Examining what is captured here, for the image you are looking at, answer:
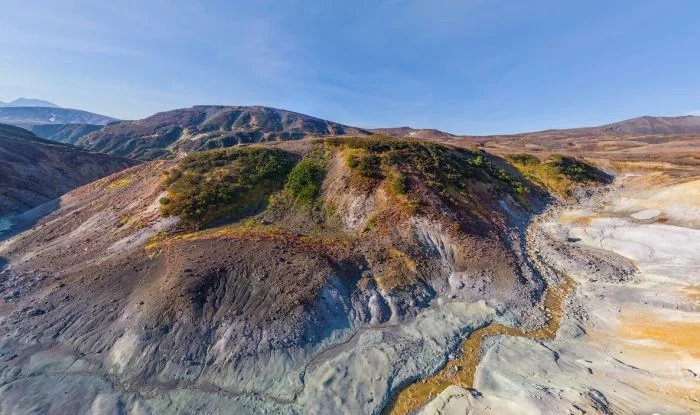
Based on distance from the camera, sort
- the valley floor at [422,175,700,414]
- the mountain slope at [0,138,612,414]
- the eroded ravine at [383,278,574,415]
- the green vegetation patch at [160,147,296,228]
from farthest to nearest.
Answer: the green vegetation patch at [160,147,296,228] → the mountain slope at [0,138,612,414] → the eroded ravine at [383,278,574,415] → the valley floor at [422,175,700,414]

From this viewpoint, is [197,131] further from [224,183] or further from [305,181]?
[305,181]

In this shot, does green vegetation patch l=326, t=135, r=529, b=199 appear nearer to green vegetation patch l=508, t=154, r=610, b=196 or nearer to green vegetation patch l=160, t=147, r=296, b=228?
green vegetation patch l=160, t=147, r=296, b=228

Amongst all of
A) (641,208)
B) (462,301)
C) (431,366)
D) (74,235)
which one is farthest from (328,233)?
(641,208)

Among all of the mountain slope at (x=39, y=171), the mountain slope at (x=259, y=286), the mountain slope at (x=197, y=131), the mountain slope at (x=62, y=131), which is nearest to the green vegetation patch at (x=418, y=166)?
the mountain slope at (x=259, y=286)

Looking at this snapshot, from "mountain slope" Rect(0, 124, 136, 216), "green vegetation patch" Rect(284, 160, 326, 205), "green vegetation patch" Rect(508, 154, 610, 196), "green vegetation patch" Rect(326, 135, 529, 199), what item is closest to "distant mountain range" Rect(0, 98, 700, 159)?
"mountain slope" Rect(0, 124, 136, 216)

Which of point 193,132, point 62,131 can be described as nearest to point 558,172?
point 193,132

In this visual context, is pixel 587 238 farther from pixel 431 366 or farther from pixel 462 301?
pixel 431 366
